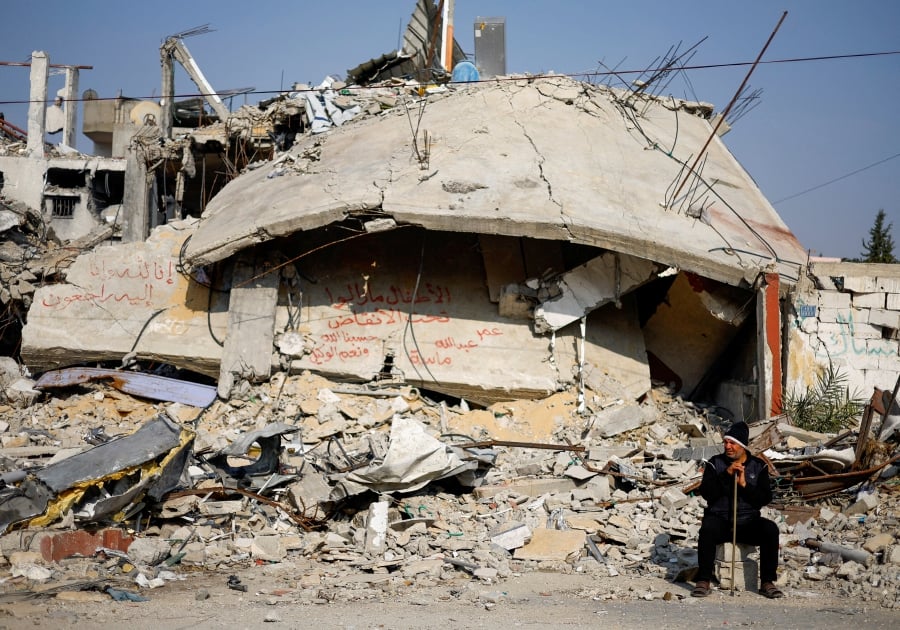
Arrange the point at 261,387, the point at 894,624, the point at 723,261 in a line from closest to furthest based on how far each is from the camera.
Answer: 1. the point at 894,624
2. the point at 723,261
3. the point at 261,387

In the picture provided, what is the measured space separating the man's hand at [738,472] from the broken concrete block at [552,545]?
56.8 inches

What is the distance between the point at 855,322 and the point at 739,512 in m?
5.69

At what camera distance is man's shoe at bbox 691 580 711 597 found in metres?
5.92

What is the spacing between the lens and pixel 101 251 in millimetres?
11828

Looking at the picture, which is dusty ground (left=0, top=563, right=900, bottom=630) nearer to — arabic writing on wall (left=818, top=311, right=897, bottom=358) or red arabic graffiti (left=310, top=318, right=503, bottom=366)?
red arabic graffiti (left=310, top=318, right=503, bottom=366)

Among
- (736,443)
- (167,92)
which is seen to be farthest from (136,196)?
(736,443)

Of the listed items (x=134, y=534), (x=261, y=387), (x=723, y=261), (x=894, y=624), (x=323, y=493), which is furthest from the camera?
(x=261, y=387)

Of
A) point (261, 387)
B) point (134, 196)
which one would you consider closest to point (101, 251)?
point (261, 387)

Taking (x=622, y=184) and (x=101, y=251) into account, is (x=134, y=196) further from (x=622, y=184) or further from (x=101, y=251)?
(x=622, y=184)

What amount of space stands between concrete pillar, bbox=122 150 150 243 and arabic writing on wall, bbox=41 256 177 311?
17.1 feet

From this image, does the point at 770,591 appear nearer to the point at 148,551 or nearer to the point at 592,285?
the point at 148,551

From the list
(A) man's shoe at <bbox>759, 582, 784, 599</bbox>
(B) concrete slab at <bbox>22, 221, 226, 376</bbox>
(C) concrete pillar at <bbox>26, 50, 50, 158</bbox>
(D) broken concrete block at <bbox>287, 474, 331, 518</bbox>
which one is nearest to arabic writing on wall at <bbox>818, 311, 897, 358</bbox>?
(A) man's shoe at <bbox>759, 582, 784, 599</bbox>

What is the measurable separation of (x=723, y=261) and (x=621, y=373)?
1791 mm

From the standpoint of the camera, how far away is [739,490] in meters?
6.05
